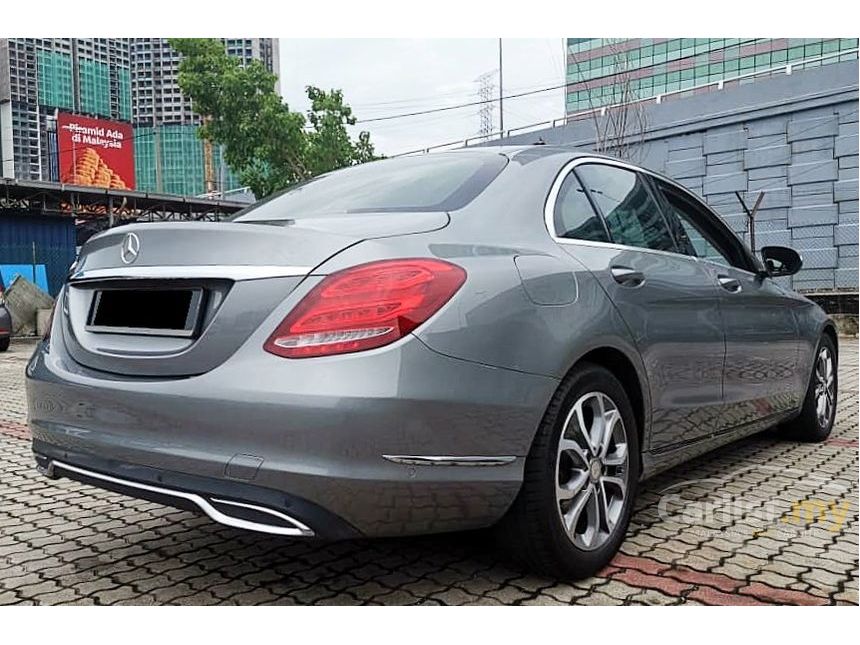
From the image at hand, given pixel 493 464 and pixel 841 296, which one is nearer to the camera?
pixel 493 464

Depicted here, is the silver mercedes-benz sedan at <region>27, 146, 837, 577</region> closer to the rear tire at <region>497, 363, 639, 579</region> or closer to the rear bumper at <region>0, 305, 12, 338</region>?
the rear tire at <region>497, 363, 639, 579</region>

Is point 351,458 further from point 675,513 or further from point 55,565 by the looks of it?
point 675,513

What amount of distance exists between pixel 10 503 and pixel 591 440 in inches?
106

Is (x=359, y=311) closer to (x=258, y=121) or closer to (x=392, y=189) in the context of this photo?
(x=392, y=189)

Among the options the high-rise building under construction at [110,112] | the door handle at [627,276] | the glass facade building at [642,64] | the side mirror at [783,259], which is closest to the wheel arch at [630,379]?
the door handle at [627,276]

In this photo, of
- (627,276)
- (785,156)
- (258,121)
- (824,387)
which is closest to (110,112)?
(258,121)

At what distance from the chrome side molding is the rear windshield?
0.79m

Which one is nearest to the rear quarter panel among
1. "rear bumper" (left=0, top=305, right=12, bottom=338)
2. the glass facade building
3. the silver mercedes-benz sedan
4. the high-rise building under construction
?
the silver mercedes-benz sedan

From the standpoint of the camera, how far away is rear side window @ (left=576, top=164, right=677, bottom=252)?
3109 mm

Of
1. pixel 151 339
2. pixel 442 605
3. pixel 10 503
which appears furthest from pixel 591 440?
pixel 10 503

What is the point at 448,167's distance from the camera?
2949 millimetres

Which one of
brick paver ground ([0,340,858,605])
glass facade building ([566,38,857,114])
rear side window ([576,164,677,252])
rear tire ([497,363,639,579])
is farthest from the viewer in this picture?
glass facade building ([566,38,857,114])

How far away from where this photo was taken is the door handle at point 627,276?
2.84m

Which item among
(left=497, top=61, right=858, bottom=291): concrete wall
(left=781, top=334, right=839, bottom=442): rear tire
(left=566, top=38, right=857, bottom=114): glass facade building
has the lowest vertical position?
(left=781, top=334, right=839, bottom=442): rear tire
